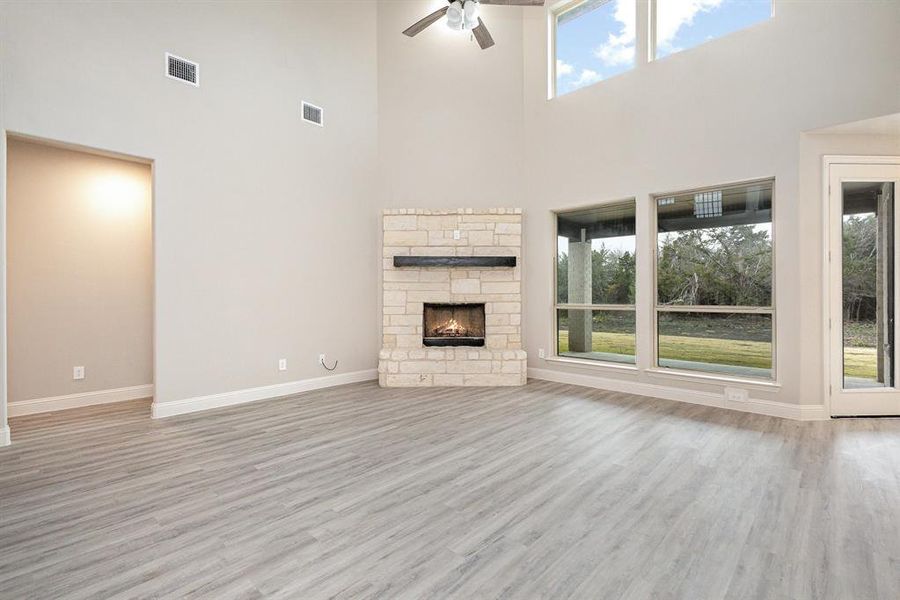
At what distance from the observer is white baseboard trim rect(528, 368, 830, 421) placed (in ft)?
13.5

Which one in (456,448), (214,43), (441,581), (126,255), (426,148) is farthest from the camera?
(426,148)

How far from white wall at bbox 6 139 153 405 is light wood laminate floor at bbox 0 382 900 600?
0.65 m

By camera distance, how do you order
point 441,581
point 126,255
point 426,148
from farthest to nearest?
point 426,148, point 126,255, point 441,581

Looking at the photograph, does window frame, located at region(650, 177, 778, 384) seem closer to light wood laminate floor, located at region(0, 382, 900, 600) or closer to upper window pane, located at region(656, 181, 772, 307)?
upper window pane, located at region(656, 181, 772, 307)

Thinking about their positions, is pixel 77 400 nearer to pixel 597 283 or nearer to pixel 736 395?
→ pixel 597 283

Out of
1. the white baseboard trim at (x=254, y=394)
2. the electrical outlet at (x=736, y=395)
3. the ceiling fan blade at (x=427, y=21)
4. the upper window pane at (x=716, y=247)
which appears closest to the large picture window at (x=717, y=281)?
the upper window pane at (x=716, y=247)

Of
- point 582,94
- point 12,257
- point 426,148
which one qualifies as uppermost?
point 582,94

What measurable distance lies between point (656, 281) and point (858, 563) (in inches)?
141

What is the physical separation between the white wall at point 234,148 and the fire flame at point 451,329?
39.3 inches

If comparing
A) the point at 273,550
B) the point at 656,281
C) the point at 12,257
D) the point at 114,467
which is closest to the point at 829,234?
the point at 656,281

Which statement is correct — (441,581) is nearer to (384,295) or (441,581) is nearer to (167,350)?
(167,350)

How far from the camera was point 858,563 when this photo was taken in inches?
74.6

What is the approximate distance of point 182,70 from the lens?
433 centimetres

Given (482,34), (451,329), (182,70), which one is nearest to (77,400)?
(182,70)
